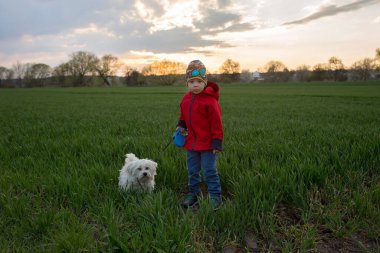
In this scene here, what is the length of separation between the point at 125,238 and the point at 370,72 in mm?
120296

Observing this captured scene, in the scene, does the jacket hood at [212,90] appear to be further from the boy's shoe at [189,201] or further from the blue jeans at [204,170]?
the boy's shoe at [189,201]

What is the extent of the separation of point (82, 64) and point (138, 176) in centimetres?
11929

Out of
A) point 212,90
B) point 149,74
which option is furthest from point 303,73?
point 212,90

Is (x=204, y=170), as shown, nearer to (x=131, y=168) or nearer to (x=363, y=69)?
(x=131, y=168)

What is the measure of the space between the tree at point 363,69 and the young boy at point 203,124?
358ft

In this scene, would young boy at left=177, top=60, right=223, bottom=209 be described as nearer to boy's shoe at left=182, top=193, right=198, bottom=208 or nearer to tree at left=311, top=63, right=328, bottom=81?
boy's shoe at left=182, top=193, right=198, bottom=208

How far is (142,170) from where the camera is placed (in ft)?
12.2

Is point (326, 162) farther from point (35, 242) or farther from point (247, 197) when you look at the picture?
point (35, 242)

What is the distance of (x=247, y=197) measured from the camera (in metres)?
3.39

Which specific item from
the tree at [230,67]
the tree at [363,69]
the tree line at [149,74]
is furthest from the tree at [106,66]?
the tree at [363,69]

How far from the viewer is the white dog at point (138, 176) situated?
3742mm

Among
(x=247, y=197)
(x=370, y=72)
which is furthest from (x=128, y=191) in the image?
(x=370, y=72)

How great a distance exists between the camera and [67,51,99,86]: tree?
107975 millimetres

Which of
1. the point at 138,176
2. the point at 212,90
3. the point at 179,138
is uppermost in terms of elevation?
the point at 212,90
